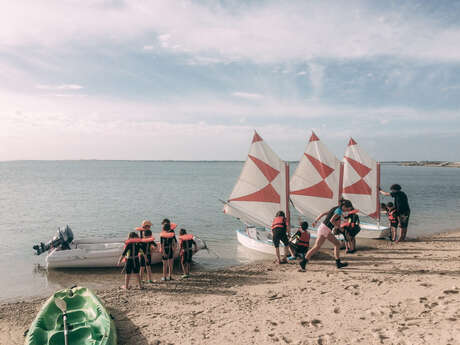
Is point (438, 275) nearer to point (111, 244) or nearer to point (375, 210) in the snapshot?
point (375, 210)

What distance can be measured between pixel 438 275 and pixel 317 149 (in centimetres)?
745

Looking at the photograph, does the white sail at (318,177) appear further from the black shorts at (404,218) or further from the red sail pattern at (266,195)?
the black shorts at (404,218)

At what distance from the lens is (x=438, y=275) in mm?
8969

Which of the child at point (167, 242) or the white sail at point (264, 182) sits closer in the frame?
the child at point (167, 242)

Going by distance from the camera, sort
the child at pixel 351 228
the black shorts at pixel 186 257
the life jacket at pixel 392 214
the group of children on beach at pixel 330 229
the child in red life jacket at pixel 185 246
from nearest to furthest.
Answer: the group of children on beach at pixel 330 229, the child in red life jacket at pixel 185 246, the black shorts at pixel 186 257, the child at pixel 351 228, the life jacket at pixel 392 214

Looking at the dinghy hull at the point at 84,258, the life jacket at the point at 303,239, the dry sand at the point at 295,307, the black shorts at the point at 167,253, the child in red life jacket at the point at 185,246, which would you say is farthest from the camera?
the dinghy hull at the point at 84,258

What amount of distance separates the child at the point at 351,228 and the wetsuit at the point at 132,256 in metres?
7.52

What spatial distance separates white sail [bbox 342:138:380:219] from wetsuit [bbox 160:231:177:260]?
10444mm

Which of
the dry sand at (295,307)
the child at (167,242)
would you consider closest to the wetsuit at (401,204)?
the dry sand at (295,307)

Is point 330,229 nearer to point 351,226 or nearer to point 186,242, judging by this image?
point 351,226

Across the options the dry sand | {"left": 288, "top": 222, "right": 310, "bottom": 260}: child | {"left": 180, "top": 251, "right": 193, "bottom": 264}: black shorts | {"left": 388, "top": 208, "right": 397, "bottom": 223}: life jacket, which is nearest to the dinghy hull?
{"left": 180, "top": 251, "right": 193, "bottom": 264}: black shorts

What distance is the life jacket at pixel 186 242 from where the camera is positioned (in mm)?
10055

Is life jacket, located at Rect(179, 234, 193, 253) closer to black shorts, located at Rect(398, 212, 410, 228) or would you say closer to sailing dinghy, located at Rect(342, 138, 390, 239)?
black shorts, located at Rect(398, 212, 410, 228)

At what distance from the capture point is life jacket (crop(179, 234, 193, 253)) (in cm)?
1005
